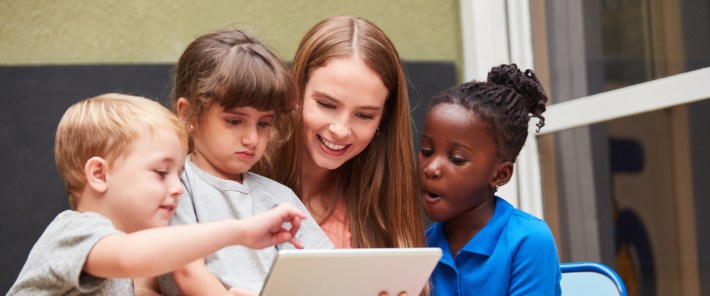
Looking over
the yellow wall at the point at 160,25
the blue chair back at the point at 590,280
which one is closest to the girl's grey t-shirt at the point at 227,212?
the blue chair back at the point at 590,280

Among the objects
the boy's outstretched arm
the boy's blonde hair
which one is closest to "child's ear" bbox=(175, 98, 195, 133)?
the boy's blonde hair

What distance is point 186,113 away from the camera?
6.39ft

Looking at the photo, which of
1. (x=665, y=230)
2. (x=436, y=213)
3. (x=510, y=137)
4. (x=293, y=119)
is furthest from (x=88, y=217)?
(x=665, y=230)

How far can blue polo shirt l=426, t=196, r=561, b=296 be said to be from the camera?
1993 mm

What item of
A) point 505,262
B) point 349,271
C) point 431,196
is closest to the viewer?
point 349,271

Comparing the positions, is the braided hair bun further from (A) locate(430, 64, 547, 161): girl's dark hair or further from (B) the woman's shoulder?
(B) the woman's shoulder

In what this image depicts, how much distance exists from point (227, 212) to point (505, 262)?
2.15 ft

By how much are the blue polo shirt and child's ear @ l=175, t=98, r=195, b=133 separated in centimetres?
69

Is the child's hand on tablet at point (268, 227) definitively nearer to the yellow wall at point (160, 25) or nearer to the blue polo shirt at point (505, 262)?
the blue polo shirt at point (505, 262)

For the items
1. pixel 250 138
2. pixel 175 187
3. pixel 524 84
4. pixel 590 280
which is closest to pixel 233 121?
pixel 250 138

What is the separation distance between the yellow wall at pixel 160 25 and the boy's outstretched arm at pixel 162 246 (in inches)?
56.2

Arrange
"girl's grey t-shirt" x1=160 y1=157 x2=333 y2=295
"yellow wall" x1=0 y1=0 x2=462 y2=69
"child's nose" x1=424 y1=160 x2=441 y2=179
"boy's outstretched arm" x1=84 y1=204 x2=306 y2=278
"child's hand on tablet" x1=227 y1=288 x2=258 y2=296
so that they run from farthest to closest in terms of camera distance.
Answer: "yellow wall" x1=0 y1=0 x2=462 y2=69
"child's nose" x1=424 y1=160 x2=441 y2=179
"girl's grey t-shirt" x1=160 y1=157 x2=333 y2=295
"child's hand on tablet" x1=227 y1=288 x2=258 y2=296
"boy's outstretched arm" x1=84 y1=204 x2=306 y2=278

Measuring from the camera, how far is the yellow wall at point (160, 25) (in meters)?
2.95

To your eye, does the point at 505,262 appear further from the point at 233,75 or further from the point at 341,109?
the point at 233,75
